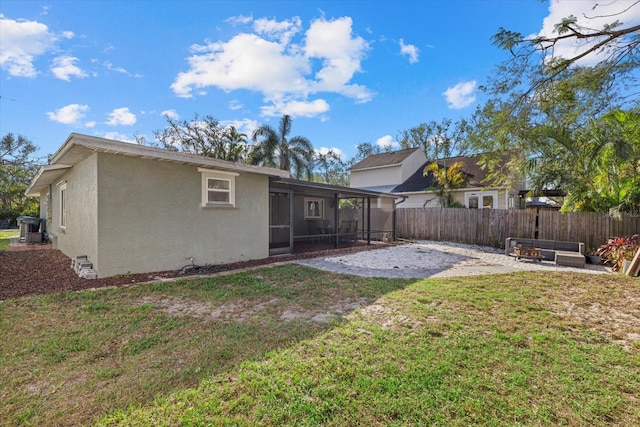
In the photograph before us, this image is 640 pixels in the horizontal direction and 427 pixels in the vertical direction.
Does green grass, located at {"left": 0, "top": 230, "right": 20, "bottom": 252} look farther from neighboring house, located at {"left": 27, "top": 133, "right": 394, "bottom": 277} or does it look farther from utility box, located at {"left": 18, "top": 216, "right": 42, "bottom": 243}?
neighboring house, located at {"left": 27, "top": 133, "right": 394, "bottom": 277}

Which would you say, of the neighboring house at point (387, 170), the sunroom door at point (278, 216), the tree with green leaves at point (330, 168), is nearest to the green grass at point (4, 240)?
the sunroom door at point (278, 216)

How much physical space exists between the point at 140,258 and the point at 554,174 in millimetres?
14441

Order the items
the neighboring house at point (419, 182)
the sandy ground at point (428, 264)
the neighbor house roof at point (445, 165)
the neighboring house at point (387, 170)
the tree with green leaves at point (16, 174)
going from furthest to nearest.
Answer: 1. the tree with green leaves at point (16, 174)
2. the neighboring house at point (387, 170)
3. the neighbor house roof at point (445, 165)
4. the neighboring house at point (419, 182)
5. the sandy ground at point (428, 264)

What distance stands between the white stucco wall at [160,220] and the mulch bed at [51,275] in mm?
345

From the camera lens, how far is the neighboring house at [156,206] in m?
6.21

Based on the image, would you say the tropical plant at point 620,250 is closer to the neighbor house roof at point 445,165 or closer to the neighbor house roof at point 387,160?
the neighbor house roof at point 445,165

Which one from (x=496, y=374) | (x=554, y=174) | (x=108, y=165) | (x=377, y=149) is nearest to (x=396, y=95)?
(x=554, y=174)

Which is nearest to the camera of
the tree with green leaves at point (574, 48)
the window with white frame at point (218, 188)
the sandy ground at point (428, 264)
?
the tree with green leaves at point (574, 48)

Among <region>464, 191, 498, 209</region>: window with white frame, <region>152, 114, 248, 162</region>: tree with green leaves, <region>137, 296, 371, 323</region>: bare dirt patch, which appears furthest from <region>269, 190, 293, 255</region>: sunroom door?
<region>152, 114, 248, 162</region>: tree with green leaves

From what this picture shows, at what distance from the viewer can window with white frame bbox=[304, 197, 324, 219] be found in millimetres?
14867

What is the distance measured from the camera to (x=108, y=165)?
6172mm

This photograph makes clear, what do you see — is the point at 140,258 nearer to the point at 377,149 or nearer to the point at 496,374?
the point at 496,374

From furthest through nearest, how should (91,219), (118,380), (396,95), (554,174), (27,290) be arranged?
(396,95) → (554,174) → (91,219) → (27,290) → (118,380)

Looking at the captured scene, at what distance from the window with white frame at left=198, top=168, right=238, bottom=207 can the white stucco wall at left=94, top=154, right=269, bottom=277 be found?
0.13 m
